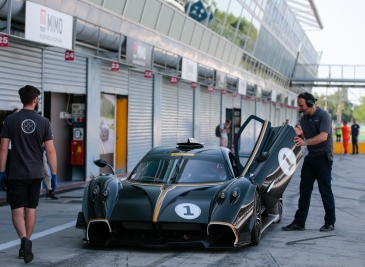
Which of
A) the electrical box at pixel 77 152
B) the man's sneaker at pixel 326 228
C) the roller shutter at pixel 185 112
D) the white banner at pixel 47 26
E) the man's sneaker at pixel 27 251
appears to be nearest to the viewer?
the man's sneaker at pixel 27 251

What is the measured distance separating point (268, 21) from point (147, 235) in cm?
3739

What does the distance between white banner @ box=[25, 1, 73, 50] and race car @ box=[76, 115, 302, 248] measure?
4.69 m

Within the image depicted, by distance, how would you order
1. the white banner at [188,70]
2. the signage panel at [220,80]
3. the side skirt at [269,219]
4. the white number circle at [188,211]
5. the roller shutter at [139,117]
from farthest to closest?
1. the signage panel at [220,80]
2. the white banner at [188,70]
3. the roller shutter at [139,117]
4. the side skirt at [269,219]
5. the white number circle at [188,211]

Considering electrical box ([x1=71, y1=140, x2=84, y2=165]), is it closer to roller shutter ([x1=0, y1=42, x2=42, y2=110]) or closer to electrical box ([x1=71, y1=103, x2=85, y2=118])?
electrical box ([x1=71, y1=103, x2=85, y2=118])

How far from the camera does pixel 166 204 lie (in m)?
6.62

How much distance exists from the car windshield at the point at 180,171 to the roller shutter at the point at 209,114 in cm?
1949

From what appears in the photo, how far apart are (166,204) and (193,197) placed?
0.34 metres

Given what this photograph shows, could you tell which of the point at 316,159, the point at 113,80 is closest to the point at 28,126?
the point at 316,159

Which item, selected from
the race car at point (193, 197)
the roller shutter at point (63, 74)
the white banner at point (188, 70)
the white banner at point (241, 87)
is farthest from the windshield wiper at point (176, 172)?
the white banner at point (241, 87)

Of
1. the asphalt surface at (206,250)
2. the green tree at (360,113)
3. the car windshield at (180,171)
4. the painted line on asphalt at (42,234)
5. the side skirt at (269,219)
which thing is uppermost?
the green tree at (360,113)

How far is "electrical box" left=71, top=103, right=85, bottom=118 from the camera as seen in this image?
16.2 meters

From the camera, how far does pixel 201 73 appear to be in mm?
25125

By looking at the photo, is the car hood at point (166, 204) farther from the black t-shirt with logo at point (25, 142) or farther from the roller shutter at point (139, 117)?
the roller shutter at point (139, 117)

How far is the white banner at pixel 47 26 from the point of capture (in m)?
11.6
